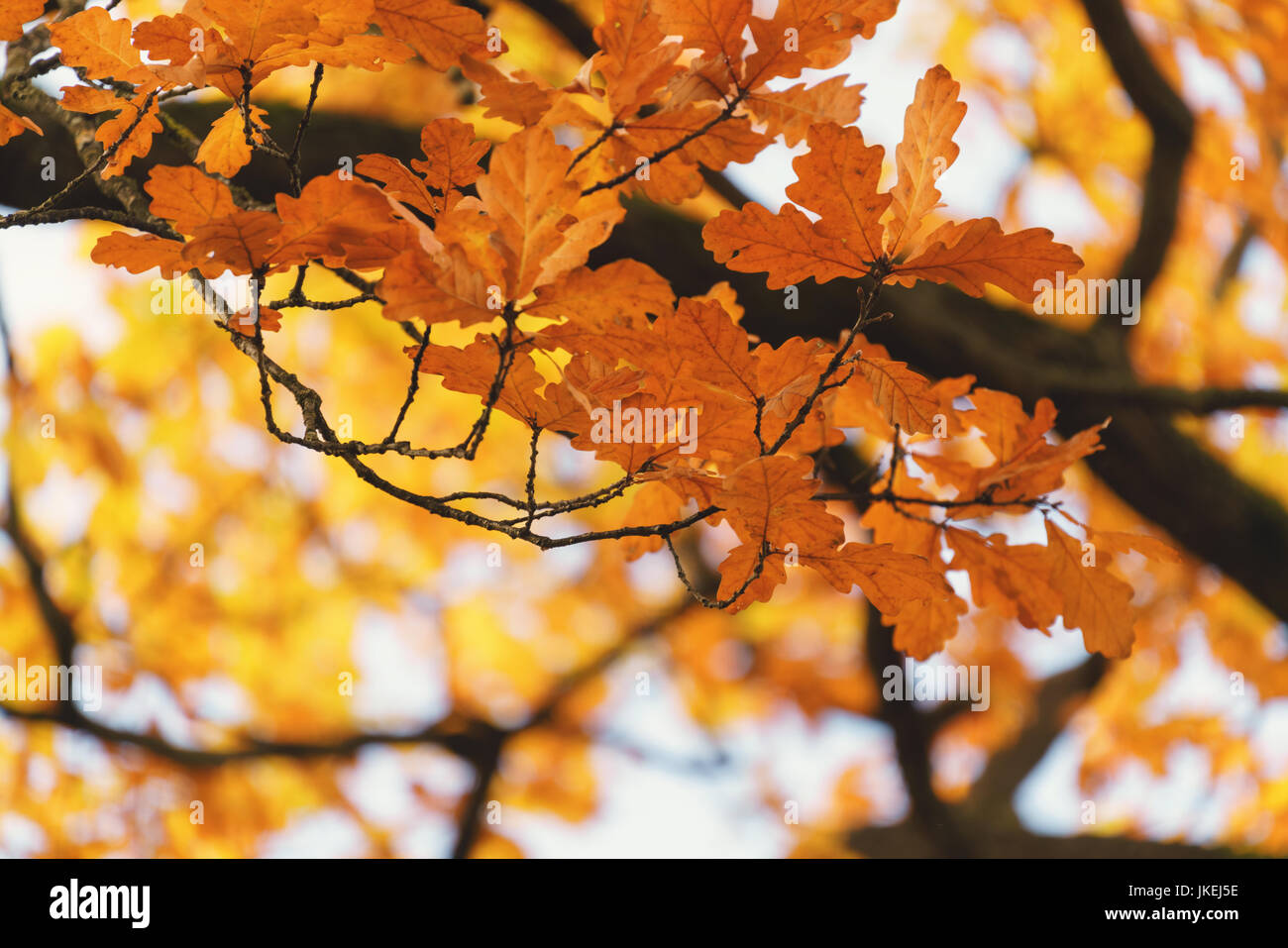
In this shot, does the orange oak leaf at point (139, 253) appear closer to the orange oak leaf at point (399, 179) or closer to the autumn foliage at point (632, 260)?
the autumn foliage at point (632, 260)

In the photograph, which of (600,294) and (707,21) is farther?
(707,21)

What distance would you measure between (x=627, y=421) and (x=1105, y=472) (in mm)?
2080

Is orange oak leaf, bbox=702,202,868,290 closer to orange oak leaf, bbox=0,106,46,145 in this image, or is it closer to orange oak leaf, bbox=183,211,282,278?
orange oak leaf, bbox=183,211,282,278

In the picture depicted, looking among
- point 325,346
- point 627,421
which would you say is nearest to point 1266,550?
point 627,421

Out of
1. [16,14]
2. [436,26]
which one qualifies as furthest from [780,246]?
[16,14]

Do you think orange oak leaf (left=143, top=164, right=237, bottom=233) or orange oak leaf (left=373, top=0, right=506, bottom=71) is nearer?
orange oak leaf (left=143, top=164, right=237, bottom=233)

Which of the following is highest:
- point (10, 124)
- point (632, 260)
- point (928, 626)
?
point (10, 124)

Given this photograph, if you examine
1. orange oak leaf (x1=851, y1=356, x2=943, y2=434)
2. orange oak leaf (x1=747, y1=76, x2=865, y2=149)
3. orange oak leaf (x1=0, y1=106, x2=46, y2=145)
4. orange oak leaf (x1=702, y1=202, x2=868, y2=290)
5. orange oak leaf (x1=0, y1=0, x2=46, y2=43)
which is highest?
orange oak leaf (x1=0, y1=0, x2=46, y2=43)

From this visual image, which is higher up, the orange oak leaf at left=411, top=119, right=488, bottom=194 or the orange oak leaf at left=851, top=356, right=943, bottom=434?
the orange oak leaf at left=411, top=119, right=488, bottom=194

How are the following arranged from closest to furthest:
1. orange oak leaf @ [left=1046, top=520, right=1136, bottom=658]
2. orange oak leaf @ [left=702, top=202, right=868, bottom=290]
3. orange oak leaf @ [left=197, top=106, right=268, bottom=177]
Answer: orange oak leaf @ [left=702, top=202, right=868, bottom=290] → orange oak leaf @ [left=197, top=106, right=268, bottom=177] → orange oak leaf @ [left=1046, top=520, right=1136, bottom=658]

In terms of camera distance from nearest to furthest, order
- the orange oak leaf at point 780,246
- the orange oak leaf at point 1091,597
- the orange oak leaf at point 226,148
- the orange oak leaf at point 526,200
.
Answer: the orange oak leaf at point 526,200, the orange oak leaf at point 780,246, the orange oak leaf at point 226,148, the orange oak leaf at point 1091,597

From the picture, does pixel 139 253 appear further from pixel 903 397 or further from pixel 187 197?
pixel 903 397

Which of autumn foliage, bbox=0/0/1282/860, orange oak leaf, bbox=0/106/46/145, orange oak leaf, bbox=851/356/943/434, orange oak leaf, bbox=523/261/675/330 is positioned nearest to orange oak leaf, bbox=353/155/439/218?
autumn foliage, bbox=0/0/1282/860

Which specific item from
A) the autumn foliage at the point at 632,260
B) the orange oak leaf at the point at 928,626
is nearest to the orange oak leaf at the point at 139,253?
the autumn foliage at the point at 632,260
